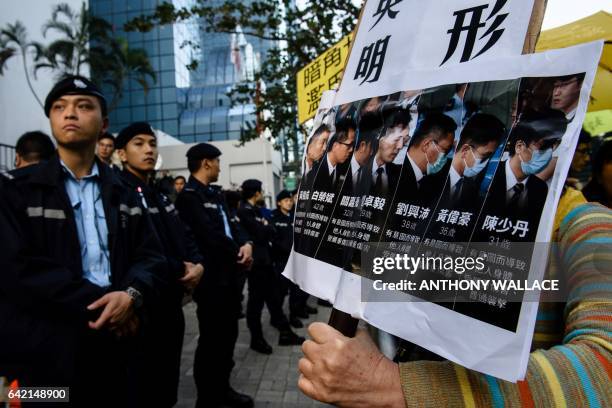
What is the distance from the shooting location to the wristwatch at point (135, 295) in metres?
1.92

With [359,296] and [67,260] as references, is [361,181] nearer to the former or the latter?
[359,296]

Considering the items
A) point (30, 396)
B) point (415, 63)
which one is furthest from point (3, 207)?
point (415, 63)

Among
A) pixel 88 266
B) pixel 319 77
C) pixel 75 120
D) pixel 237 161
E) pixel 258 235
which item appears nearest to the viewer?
pixel 88 266

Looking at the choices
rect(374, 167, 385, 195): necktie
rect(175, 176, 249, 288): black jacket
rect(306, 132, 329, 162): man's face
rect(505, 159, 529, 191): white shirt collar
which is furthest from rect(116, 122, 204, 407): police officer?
rect(505, 159, 529, 191): white shirt collar

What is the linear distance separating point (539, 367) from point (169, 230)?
2598 millimetres

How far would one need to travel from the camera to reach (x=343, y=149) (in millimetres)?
1012

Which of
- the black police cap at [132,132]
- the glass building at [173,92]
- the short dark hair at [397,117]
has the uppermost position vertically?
the glass building at [173,92]

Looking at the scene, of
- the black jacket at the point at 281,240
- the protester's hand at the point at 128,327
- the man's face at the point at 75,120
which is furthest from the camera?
the black jacket at the point at 281,240

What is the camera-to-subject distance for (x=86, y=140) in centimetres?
210

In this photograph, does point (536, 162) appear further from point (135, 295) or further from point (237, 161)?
point (237, 161)

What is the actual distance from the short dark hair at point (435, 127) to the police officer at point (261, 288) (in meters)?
4.42

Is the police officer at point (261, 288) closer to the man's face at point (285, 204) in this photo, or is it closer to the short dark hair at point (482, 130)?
the man's face at point (285, 204)

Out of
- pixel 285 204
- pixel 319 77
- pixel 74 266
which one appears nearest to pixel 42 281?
pixel 74 266

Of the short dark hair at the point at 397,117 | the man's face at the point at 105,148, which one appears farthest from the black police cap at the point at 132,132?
the short dark hair at the point at 397,117
